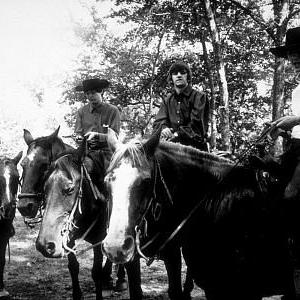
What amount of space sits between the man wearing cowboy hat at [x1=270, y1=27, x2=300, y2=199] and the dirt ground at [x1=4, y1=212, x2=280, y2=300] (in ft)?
11.5

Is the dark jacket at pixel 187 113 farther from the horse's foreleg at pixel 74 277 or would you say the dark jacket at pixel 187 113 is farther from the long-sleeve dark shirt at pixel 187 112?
the horse's foreleg at pixel 74 277

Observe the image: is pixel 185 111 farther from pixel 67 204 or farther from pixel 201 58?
pixel 201 58

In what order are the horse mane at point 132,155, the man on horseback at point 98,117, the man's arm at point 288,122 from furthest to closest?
the man on horseback at point 98,117 → the man's arm at point 288,122 → the horse mane at point 132,155

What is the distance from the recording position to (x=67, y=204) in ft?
15.9

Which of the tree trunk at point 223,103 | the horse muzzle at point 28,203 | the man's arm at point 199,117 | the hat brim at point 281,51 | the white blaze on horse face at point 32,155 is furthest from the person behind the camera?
the tree trunk at point 223,103

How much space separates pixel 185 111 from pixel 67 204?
2.24m

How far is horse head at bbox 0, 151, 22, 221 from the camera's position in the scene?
6040mm

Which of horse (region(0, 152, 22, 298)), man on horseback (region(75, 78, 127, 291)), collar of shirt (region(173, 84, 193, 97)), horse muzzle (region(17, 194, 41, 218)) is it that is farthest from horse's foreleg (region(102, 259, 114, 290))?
collar of shirt (region(173, 84, 193, 97))

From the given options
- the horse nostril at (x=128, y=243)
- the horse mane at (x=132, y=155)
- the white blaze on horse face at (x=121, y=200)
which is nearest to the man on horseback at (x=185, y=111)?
the horse mane at (x=132, y=155)

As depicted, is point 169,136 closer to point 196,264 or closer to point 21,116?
point 196,264

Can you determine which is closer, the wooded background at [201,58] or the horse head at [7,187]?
the horse head at [7,187]

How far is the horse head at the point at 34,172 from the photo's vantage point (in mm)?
5293

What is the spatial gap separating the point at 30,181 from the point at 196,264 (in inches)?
112

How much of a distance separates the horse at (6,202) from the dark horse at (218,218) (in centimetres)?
335
